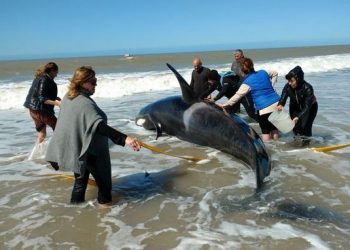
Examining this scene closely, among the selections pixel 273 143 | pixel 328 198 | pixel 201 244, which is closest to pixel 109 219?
pixel 201 244

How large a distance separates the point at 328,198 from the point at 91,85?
11.5 ft

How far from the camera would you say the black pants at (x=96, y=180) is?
17.4 ft

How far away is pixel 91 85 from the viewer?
16.8ft

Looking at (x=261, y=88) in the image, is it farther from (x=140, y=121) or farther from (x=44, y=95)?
(x=44, y=95)

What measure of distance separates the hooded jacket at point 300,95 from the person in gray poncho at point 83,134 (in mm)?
4354

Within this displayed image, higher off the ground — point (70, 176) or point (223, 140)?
point (223, 140)

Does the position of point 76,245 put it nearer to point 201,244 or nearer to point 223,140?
point 201,244

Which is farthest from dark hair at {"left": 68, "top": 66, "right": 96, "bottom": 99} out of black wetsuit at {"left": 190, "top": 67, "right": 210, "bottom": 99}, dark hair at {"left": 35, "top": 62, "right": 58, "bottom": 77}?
black wetsuit at {"left": 190, "top": 67, "right": 210, "bottom": 99}

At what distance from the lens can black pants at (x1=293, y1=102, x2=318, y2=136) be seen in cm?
837

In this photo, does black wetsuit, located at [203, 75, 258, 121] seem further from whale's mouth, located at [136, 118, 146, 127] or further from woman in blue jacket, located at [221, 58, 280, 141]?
whale's mouth, located at [136, 118, 146, 127]

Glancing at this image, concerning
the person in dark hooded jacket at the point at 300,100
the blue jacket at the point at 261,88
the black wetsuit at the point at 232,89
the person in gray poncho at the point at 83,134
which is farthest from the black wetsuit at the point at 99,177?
the black wetsuit at the point at 232,89

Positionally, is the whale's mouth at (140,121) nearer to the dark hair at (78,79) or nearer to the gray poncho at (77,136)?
the gray poncho at (77,136)

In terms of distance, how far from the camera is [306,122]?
843 cm

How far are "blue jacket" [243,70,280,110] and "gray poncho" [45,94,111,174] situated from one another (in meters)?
3.97
